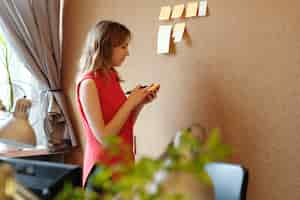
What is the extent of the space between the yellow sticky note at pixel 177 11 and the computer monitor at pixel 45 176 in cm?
130

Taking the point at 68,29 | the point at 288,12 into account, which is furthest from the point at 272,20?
the point at 68,29

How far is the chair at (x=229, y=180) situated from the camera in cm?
165

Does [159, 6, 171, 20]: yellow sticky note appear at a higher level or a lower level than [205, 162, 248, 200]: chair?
higher

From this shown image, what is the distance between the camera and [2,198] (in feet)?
2.57

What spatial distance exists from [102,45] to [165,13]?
545 mm

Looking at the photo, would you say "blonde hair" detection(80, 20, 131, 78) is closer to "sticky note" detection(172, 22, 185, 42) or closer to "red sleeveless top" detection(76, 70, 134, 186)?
"red sleeveless top" detection(76, 70, 134, 186)

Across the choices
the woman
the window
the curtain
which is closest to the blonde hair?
the woman

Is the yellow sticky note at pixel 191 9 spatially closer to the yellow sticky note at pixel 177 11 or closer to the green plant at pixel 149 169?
the yellow sticky note at pixel 177 11

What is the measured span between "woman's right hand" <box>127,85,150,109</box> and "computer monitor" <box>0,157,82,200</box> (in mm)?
736

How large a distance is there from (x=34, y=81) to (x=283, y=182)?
1.70m

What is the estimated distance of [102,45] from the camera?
1930 mm

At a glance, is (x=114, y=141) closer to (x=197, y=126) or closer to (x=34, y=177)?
(x=34, y=177)

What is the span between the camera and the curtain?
8.56 ft

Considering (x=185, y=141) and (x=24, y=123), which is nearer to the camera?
(x=185, y=141)
